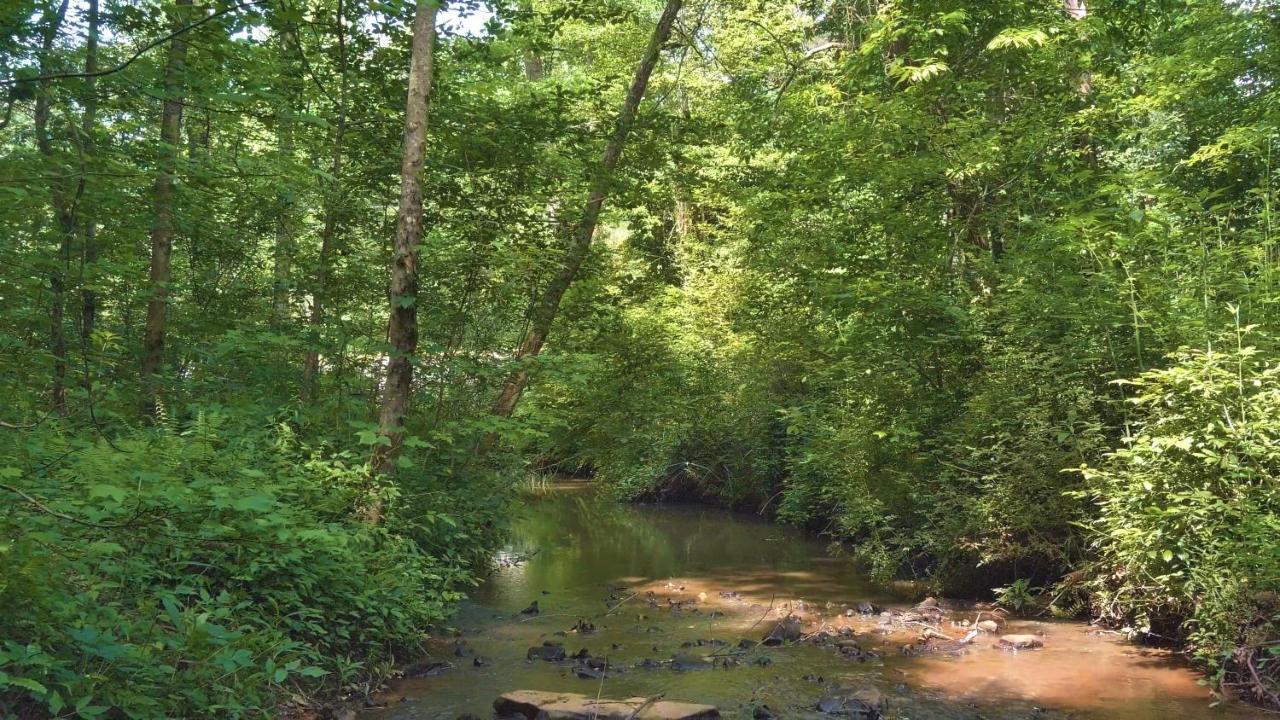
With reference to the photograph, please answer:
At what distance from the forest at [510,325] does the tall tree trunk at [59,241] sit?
Answer: 9cm

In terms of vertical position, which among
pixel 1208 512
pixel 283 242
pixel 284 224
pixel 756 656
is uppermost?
pixel 284 224

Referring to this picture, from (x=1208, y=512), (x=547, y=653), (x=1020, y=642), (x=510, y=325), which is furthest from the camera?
(x=510, y=325)

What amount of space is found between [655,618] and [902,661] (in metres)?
2.73

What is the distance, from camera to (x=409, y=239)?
303 inches

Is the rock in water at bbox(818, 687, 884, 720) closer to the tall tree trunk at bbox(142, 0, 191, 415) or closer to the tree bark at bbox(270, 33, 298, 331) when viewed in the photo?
the tree bark at bbox(270, 33, 298, 331)

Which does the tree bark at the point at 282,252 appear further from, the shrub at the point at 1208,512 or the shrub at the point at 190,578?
the shrub at the point at 1208,512

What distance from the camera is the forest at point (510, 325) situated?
4.97 meters

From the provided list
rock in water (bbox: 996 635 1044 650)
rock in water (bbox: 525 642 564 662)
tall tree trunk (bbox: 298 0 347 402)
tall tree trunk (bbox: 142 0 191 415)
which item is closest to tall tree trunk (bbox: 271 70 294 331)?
tall tree trunk (bbox: 298 0 347 402)

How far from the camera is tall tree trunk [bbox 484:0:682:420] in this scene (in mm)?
10141

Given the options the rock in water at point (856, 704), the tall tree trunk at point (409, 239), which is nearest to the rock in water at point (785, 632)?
the rock in water at point (856, 704)

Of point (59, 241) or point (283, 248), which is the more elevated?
point (283, 248)

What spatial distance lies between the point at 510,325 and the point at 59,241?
435 centimetres

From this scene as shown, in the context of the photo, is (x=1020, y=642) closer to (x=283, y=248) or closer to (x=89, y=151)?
(x=283, y=248)

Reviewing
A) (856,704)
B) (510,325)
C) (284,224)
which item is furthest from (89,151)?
(856,704)
